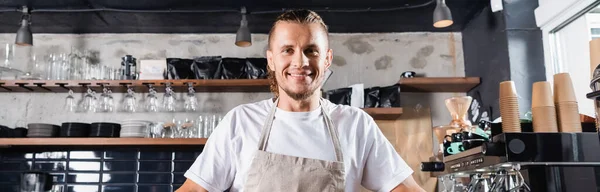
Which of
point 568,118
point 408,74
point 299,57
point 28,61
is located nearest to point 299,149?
point 299,57

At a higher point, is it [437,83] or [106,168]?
[437,83]

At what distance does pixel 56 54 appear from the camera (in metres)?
4.33

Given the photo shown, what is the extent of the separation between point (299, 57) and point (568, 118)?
0.89 m

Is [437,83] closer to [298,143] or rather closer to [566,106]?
[566,106]

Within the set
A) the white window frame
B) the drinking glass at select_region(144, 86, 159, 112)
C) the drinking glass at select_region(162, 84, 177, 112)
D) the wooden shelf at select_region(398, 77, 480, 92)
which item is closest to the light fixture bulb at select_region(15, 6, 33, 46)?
the drinking glass at select_region(144, 86, 159, 112)

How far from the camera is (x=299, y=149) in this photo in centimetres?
Answer: 148

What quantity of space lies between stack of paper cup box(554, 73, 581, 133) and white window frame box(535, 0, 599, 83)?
1587mm

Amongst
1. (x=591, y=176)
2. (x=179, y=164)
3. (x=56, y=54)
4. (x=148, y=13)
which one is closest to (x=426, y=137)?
(x=179, y=164)

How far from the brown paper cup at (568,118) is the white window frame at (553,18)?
5.37ft

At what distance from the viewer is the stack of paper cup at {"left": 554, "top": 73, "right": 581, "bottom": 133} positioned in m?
1.66

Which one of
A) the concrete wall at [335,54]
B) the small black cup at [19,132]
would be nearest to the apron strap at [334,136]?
the concrete wall at [335,54]

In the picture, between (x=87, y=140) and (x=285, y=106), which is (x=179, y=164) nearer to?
(x=87, y=140)

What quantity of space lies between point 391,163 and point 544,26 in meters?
2.48

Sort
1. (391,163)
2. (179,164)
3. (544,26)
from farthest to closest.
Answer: (179,164) < (544,26) < (391,163)
